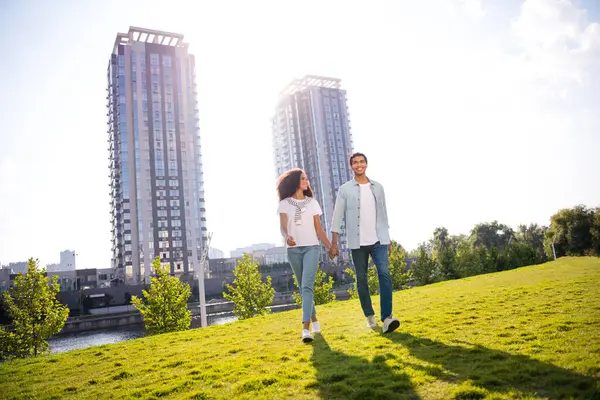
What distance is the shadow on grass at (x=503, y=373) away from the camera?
279 cm

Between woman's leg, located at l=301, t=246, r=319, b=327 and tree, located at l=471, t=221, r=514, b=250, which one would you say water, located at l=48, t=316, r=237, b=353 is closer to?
woman's leg, located at l=301, t=246, r=319, b=327

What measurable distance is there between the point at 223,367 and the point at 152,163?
97.2m

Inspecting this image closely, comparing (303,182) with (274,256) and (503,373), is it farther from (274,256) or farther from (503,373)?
(274,256)

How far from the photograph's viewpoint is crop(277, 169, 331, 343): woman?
5.74 metres

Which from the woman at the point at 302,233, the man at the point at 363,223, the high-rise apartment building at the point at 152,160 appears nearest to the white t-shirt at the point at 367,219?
the man at the point at 363,223

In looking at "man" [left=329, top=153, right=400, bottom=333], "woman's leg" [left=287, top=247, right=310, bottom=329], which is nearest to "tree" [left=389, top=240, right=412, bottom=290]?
"man" [left=329, top=153, right=400, bottom=333]

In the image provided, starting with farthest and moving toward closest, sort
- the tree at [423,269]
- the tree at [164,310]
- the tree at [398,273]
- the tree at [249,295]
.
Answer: the tree at [423,269] → the tree at [398,273] → the tree at [249,295] → the tree at [164,310]

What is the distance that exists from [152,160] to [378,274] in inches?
3809

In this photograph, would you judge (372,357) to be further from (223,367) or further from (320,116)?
(320,116)

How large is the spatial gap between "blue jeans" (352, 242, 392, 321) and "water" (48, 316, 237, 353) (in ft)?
123

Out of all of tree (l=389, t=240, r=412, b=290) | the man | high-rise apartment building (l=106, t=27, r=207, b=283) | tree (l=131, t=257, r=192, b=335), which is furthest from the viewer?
high-rise apartment building (l=106, t=27, r=207, b=283)

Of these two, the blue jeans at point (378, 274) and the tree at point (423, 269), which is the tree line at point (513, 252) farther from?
the blue jeans at point (378, 274)

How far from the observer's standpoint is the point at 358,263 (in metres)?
6.11

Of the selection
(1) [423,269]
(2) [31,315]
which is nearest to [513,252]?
(1) [423,269]
